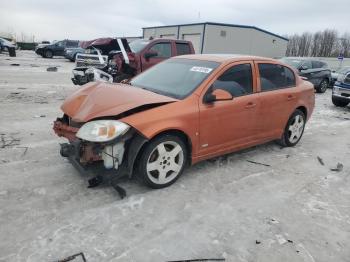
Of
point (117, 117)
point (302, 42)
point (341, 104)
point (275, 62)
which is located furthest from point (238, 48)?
point (302, 42)

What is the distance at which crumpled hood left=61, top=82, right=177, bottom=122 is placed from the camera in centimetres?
392

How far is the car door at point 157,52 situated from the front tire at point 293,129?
17.6ft

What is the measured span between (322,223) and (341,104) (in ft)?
30.7

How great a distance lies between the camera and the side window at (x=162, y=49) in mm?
10578

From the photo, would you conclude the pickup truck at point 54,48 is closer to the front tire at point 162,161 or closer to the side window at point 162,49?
the side window at point 162,49

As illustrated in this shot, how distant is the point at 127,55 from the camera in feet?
32.5

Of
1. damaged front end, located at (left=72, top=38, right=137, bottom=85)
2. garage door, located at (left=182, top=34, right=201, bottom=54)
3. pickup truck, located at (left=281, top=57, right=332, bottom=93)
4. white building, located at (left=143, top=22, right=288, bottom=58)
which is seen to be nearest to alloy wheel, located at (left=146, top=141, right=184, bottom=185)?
damaged front end, located at (left=72, top=38, right=137, bottom=85)

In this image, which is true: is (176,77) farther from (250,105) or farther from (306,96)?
(306,96)

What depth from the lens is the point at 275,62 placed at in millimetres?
5719

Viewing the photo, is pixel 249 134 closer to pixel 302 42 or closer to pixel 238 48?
pixel 238 48

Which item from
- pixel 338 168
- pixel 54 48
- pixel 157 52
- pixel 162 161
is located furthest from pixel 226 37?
pixel 162 161

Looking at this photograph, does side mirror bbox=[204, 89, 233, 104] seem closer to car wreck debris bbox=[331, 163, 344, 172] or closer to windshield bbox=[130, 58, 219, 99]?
windshield bbox=[130, 58, 219, 99]

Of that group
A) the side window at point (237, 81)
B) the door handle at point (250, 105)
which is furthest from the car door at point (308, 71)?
the door handle at point (250, 105)

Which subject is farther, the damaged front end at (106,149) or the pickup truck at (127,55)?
the pickup truck at (127,55)
